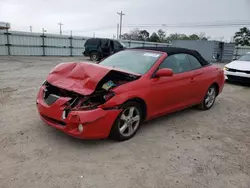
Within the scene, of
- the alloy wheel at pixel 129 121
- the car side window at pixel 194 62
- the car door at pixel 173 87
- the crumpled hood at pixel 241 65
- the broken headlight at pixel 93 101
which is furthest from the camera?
the crumpled hood at pixel 241 65

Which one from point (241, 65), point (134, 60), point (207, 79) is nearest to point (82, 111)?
point (134, 60)

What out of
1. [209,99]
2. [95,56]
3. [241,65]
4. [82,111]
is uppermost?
[241,65]

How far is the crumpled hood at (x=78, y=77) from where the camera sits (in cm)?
328

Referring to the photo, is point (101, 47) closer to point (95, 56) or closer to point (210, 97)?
point (95, 56)

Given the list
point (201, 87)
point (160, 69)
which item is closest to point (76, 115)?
point (160, 69)

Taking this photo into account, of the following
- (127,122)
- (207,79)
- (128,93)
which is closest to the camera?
(128,93)

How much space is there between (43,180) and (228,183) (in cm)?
217

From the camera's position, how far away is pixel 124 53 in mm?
4820

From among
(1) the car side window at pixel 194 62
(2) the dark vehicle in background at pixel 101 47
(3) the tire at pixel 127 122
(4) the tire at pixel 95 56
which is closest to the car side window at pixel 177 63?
(1) the car side window at pixel 194 62

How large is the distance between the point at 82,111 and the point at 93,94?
34 cm

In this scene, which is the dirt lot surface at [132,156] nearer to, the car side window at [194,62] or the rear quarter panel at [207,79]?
the rear quarter panel at [207,79]

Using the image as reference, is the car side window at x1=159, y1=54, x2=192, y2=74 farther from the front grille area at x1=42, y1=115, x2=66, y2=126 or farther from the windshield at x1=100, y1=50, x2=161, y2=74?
the front grille area at x1=42, y1=115, x2=66, y2=126

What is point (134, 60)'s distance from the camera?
14.3 feet

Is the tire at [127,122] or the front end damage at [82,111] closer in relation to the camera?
the front end damage at [82,111]
